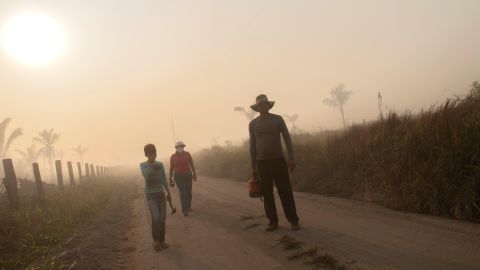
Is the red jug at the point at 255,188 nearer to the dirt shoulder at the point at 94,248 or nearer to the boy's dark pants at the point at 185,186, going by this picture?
the dirt shoulder at the point at 94,248

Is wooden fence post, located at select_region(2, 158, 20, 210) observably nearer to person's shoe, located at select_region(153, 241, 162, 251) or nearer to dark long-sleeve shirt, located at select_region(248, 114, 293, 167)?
person's shoe, located at select_region(153, 241, 162, 251)

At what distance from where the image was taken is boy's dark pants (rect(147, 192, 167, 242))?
8.07 m

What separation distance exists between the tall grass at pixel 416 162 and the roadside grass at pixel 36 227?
22.1 feet

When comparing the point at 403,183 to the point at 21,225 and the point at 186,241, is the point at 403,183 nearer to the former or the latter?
the point at 186,241

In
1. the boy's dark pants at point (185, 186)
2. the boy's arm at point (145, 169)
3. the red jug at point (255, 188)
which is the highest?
the boy's arm at point (145, 169)

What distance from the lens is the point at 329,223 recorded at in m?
8.23

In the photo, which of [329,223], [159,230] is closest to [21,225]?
[159,230]

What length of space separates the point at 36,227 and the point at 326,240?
22.6 ft

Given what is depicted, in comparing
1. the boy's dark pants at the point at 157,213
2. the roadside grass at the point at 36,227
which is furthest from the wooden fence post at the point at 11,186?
the boy's dark pants at the point at 157,213

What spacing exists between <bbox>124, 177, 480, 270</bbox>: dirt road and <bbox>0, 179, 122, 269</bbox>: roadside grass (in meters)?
1.66

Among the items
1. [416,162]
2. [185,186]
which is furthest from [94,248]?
[416,162]

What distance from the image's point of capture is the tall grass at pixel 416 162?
7.84 meters

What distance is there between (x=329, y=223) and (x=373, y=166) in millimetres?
3080

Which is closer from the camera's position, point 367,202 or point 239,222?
point 239,222
